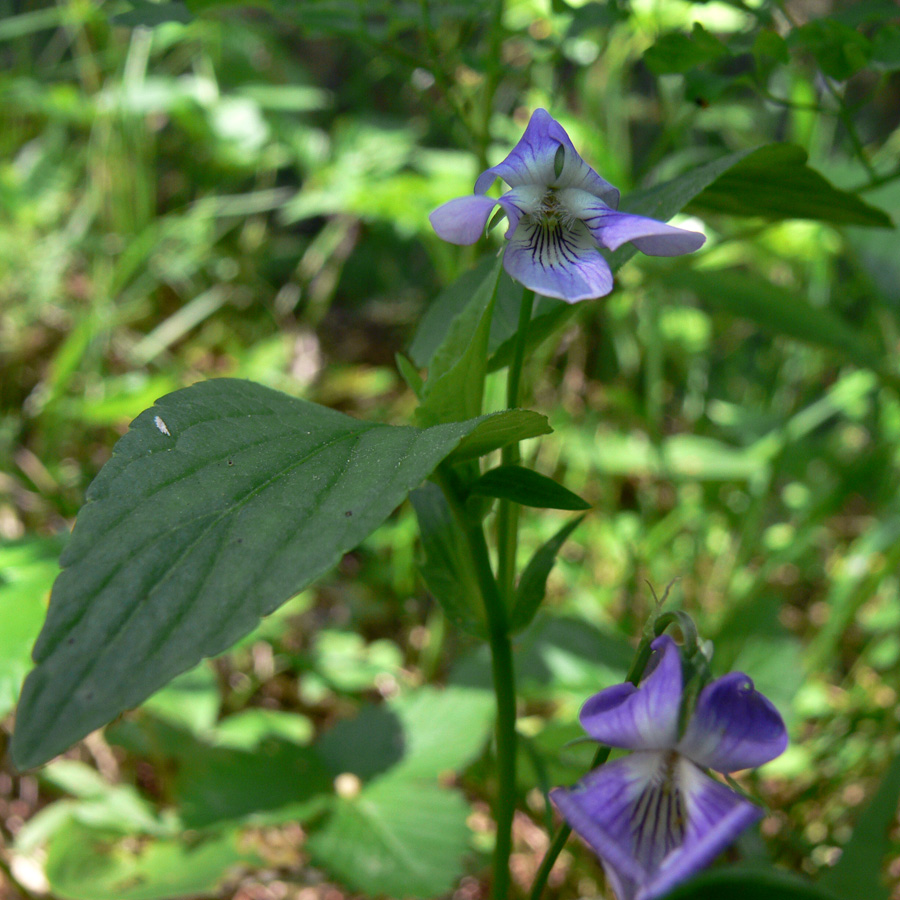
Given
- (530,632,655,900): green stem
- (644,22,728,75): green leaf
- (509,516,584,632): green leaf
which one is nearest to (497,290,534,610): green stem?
(509,516,584,632): green leaf

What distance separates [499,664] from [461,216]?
33cm

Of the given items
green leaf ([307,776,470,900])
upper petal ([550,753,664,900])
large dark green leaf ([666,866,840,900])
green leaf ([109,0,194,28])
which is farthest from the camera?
green leaf ([307,776,470,900])

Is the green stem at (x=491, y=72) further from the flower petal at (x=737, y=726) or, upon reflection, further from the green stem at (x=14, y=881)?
the green stem at (x=14, y=881)

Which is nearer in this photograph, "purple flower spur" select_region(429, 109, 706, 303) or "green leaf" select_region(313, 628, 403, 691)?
"purple flower spur" select_region(429, 109, 706, 303)

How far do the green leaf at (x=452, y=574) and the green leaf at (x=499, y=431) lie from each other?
0.11 meters

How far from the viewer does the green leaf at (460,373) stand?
0.54m

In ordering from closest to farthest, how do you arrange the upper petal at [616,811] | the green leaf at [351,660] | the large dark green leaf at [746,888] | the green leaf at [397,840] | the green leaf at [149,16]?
the large dark green leaf at [746,888], the upper petal at [616,811], the green leaf at [149,16], the green leaf at [397,840], the green leaf at [351,660]

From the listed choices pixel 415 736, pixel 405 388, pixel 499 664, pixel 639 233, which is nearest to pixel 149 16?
pixel 639 233

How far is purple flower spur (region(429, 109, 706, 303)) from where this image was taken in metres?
0.52

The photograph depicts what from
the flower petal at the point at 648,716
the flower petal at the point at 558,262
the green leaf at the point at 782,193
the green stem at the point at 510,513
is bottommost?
the flower petal at the point at 648,716

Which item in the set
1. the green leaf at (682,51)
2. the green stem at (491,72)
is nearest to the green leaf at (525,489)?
the green leaf at (682,51)

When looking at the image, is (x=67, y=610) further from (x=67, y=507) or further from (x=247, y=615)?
(x=67, y=507)

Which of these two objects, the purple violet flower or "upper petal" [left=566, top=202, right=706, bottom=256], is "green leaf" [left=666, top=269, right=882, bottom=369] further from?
the purple violet flower

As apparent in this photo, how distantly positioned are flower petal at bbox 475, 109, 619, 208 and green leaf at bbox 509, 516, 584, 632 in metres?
0.25
